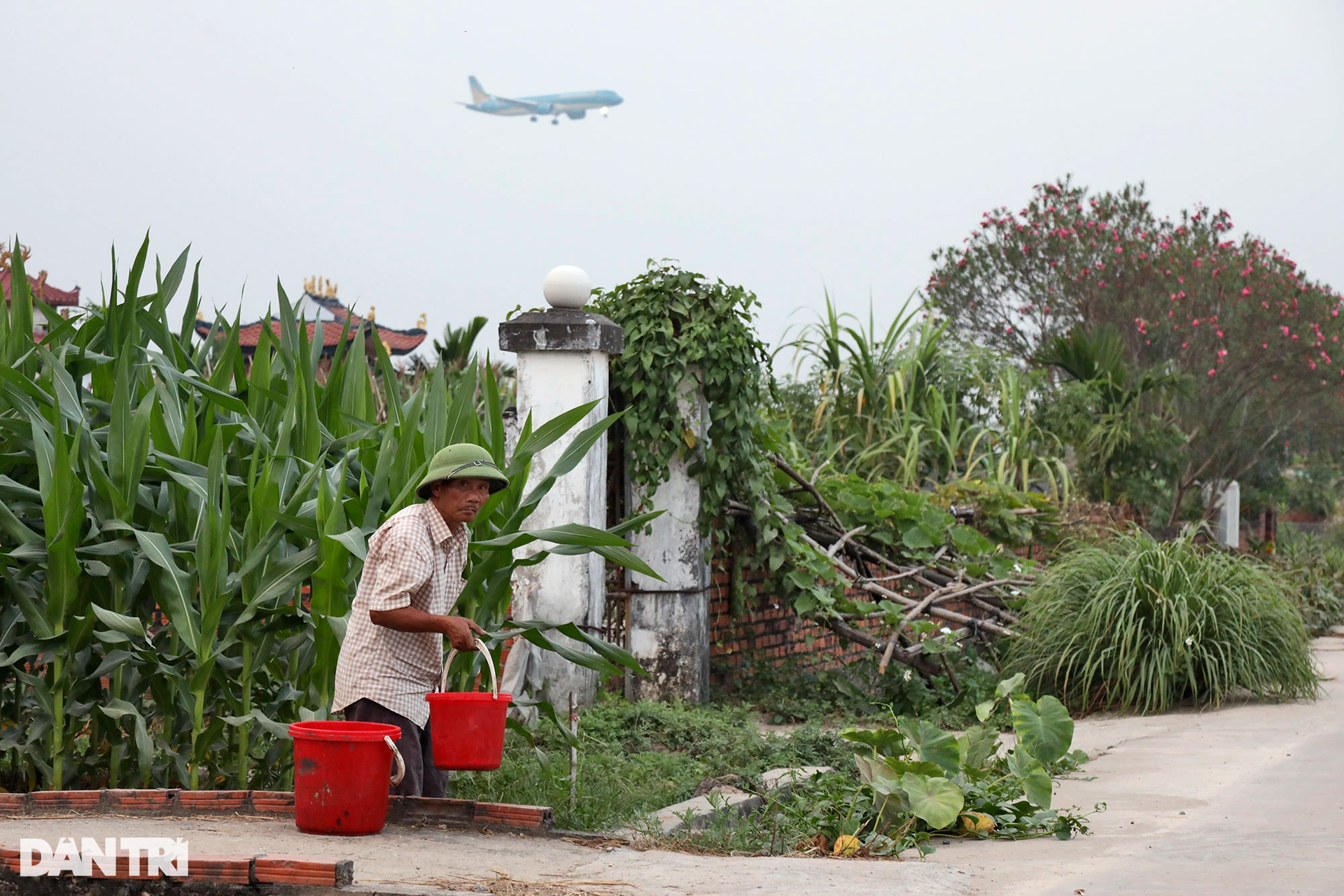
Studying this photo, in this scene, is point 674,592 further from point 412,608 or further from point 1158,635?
point 412,608

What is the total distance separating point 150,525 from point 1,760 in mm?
996

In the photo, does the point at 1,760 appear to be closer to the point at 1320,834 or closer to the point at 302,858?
the point at 302,858

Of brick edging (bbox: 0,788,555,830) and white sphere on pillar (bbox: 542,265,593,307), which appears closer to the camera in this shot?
brick edging (bbox: 0,788,555,830)

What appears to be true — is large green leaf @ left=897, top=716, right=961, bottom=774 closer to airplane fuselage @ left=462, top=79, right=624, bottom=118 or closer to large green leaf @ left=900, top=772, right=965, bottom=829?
large green leaf @ left=900, top=772, right=965, bottom=829

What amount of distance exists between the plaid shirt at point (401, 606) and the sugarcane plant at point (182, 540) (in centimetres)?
15

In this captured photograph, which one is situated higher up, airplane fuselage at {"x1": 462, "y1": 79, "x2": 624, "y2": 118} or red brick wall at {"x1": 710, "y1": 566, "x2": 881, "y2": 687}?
airplane fuselage at {"x1": 462, "y1": 79, "x2": 624, "y2": 118}

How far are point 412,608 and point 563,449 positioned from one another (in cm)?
280

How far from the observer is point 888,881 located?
3666mm

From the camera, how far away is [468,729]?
382cm

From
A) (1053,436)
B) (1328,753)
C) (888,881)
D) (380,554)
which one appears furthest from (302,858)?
(1053,436)

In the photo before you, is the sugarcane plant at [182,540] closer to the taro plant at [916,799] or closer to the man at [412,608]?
the man at [412,608]

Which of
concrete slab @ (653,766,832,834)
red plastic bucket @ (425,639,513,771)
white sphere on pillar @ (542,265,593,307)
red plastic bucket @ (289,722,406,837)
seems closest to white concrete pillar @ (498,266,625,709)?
white sphere on pillar @ (542,265,593,307)

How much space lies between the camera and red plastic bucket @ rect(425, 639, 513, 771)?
12.5 ft

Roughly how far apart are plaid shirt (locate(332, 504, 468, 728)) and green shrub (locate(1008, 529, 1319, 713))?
497 centimetres
